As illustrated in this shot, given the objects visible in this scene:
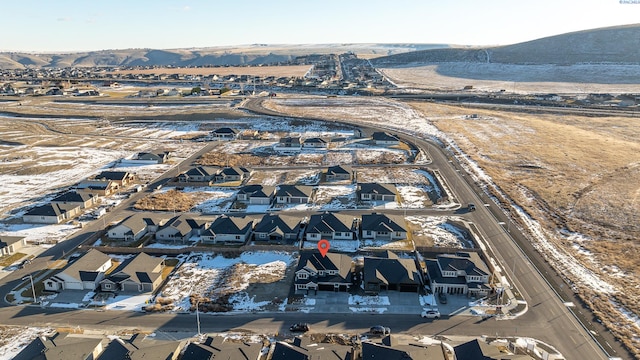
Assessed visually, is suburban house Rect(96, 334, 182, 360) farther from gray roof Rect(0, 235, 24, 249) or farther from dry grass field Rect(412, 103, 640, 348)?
dry grass field Rect(412, 103, 640, 348)

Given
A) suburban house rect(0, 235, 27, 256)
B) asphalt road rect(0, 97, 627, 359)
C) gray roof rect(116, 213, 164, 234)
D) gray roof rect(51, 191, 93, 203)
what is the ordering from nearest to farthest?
1. asphalt road rect(0, 97, 627, 359)
2. suburban house rect(0, 235, 27, 256)
3. gray roof rect(116, 213, 164, 234)
4. gray roof rect(51, 191, 93, 203)

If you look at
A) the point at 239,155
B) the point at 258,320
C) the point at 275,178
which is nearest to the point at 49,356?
the point at 258,320

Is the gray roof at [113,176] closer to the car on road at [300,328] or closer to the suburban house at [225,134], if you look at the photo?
the suburban house at [225,134]

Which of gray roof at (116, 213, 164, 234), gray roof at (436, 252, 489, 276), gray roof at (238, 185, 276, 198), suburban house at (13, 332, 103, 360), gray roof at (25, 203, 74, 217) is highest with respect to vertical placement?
gray roof at (238, 185, 276, 198)

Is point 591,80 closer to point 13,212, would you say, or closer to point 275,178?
point 275,178

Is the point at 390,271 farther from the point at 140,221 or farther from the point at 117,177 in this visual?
the point at 117,177

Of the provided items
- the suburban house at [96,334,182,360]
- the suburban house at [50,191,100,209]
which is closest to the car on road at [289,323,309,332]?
the suburban house at [96,334,182,360]

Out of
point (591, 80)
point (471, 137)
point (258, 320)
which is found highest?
point (591, 80)
